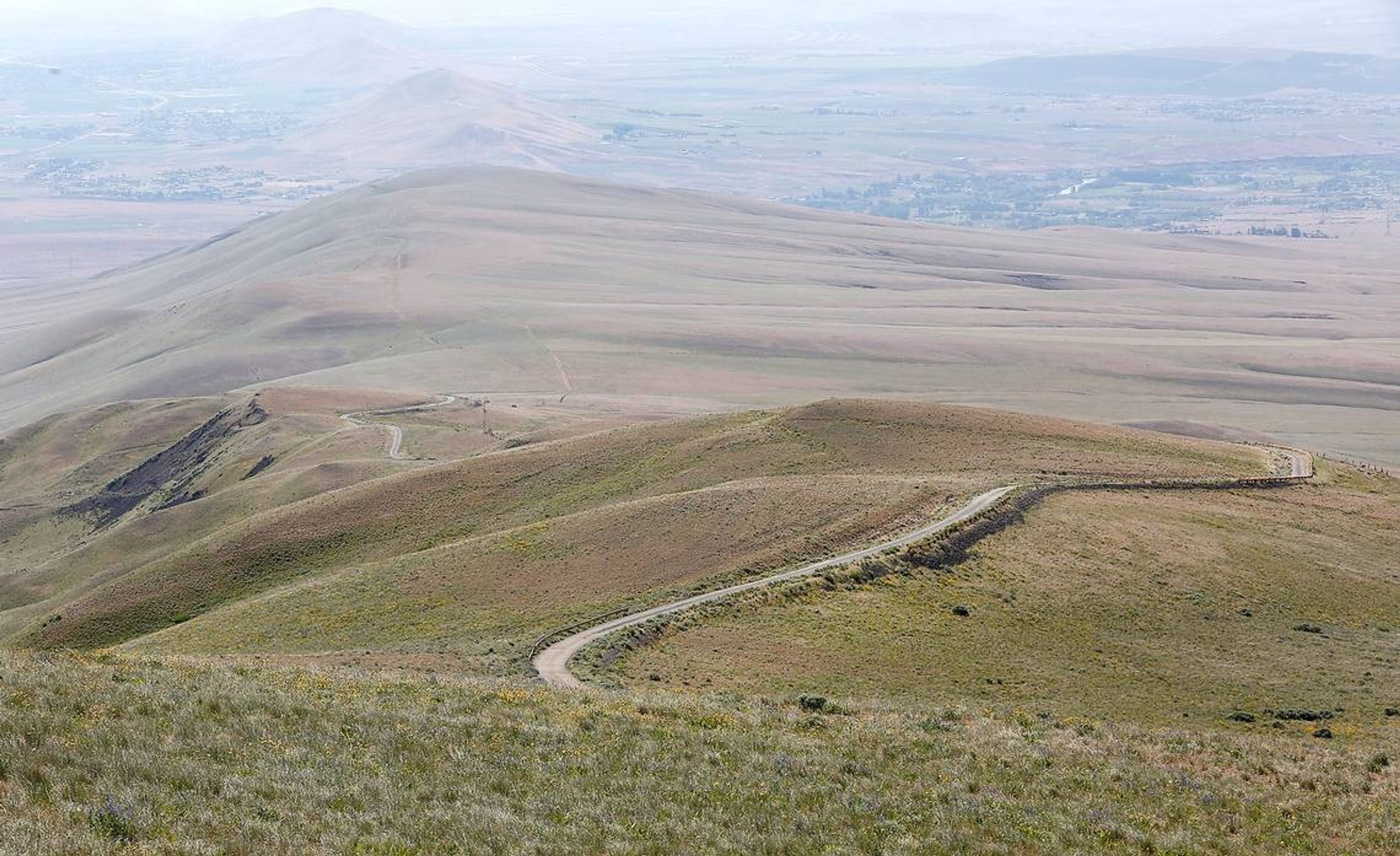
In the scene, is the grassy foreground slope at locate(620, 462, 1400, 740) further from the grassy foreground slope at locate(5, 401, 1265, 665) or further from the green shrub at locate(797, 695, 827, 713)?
the grassy foreground slope at locate(5, 401, 1265, 665)

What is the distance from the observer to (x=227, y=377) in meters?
190

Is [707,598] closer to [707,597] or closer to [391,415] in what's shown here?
[707,597]

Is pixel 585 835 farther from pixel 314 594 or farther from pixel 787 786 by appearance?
pixel 314 594

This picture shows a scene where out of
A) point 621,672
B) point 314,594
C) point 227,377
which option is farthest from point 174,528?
point 227,377

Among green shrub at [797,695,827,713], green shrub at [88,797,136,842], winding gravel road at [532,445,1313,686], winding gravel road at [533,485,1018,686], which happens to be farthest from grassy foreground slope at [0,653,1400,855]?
winding gravel road at [532,445,1313,686]

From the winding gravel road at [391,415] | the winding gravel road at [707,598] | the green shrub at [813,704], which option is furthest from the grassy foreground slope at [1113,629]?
the winding gravel road at [391,415]

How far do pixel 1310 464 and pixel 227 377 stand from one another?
15366 centimetres

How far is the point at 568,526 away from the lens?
204 feet

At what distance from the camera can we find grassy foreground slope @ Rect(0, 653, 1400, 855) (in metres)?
21.7

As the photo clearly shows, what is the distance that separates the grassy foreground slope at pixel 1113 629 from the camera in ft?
138

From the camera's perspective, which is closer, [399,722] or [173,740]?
[173,740]

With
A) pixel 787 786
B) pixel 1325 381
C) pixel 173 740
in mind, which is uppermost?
pixel 173 740

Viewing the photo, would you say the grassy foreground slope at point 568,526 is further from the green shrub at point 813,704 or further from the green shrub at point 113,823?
the green shrub at point 113,823

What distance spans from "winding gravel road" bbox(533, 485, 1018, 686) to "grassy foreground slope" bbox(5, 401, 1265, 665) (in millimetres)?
1183
